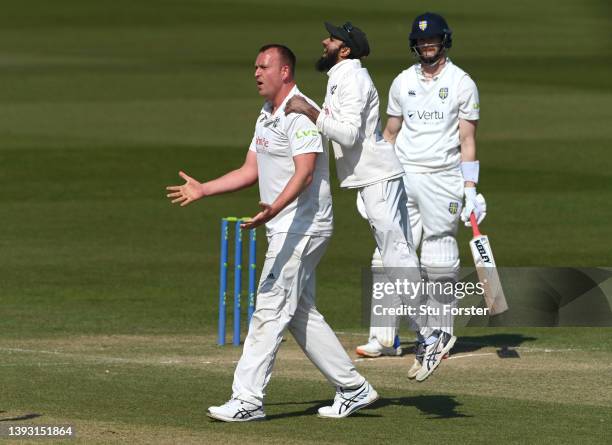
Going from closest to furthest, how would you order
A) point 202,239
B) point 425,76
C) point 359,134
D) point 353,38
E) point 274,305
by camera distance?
point 274,305, point 359,134, point 353,38, point 425,76, point 202,239

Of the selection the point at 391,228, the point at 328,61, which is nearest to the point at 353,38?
the point at 328,61

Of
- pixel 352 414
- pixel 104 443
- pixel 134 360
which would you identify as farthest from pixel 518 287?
pixel 104 443

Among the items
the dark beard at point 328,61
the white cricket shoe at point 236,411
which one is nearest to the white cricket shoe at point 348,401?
the white cricket shoe at point 236,411

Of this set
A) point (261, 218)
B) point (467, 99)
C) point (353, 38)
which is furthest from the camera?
point (467, 99)

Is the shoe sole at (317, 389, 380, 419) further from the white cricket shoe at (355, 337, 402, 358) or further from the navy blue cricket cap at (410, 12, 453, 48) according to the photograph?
the navy blue cricket cap at (410, 12, 453, 48)

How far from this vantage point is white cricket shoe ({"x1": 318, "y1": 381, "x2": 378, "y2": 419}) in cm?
914

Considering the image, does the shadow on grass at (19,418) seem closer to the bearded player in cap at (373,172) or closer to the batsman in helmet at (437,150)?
the bearded player in cap at (373,172)

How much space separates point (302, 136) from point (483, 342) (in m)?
4.12

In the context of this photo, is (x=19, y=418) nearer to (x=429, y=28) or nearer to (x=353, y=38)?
(x=353, y=38)

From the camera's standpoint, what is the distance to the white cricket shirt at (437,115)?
11.5 m

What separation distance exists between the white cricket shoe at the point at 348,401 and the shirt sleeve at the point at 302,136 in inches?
54.5

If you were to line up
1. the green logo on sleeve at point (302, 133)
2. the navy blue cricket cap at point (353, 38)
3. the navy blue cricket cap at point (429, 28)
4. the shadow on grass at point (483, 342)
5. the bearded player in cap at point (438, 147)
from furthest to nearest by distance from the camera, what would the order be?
the shadow on grass at point (483, 342) → the bearded player in cap at point (438, 147) → the navy blue cricket cap at point (429, 28) → the navy blue cricket cap at point (353, 38) → the green logo on sleeve at point (302, 133)

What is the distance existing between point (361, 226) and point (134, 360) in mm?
9027

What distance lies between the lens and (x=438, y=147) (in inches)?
454
